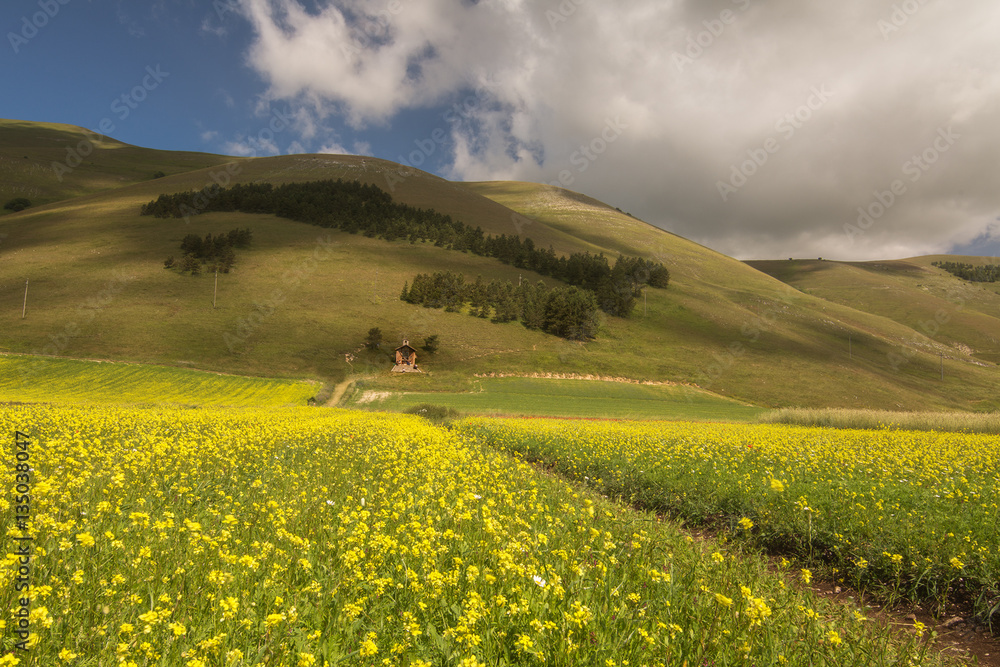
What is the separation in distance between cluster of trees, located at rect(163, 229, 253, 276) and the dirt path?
146 ft

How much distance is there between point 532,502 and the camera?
7.32 meters

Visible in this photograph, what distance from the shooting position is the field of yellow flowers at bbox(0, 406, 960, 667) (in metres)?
3.16

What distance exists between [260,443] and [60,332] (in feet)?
234

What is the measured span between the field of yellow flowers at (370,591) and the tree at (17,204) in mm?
184880

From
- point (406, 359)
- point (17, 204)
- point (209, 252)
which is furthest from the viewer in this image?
point (17, 204)

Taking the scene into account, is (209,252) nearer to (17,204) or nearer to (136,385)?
(136,385)

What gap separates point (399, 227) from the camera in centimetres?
12069

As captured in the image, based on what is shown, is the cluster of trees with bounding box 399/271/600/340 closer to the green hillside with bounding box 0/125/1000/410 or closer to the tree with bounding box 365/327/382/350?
the green hillside with bounding box 0/125/1000/410

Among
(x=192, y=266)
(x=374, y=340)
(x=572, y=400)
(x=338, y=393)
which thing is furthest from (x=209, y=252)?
(x=572, y=400)

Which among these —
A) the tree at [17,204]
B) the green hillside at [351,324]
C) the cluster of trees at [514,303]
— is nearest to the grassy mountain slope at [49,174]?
the tree at [17,204]

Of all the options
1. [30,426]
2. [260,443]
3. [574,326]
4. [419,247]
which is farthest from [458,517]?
[419,247]

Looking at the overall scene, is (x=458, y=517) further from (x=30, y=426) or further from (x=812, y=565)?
(x=30, y=426)

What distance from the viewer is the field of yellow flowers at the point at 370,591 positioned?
316 cm

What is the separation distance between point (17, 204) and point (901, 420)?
19973cm
